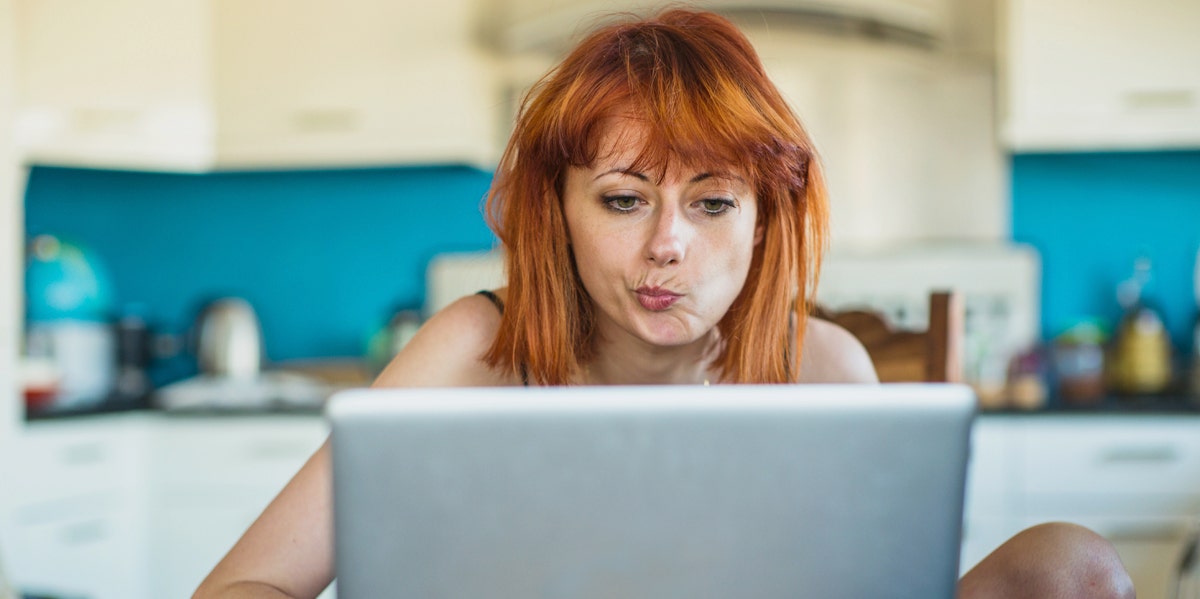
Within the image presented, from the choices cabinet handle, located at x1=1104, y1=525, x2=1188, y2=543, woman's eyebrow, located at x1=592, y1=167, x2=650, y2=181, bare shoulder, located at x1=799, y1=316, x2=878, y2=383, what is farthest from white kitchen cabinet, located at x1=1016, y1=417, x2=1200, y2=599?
woman's eyebrow, located at x1=592, y1=167, x2=650, y2=181

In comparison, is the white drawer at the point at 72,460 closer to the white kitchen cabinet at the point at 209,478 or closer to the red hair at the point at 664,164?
the white kitchen cabinet at the point at 209,478

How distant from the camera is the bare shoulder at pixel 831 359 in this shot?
3.93 ft

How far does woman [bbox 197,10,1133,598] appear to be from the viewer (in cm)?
97

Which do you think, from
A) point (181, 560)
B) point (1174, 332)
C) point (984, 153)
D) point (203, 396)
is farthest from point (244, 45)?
point (1174, 332)

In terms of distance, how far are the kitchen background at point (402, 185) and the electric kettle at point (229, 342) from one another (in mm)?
195

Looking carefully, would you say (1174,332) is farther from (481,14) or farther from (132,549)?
(132,549)

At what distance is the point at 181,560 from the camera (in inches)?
111

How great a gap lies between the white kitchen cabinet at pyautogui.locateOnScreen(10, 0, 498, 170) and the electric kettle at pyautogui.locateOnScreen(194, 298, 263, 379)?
0.41 m

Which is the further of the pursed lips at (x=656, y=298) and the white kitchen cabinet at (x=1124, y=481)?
the white kitchen cabinet at (x=1124, y=481)

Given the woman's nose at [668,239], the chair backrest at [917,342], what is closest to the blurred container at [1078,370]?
the chair backrest at [917,342]

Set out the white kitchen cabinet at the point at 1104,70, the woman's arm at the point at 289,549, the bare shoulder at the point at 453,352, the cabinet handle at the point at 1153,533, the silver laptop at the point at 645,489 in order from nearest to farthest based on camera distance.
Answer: the silver laptop at the point at 645,489 → the woman's arm at the point at 289,549 → the bare shoulder at the point at 453,352 → the cabinet handle at the point at 1153,533 → the white kitchen cabinet at the point at 1104,70

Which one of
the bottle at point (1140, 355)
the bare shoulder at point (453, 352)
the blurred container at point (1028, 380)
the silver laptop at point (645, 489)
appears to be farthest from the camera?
the bottle at point (1140, 355)

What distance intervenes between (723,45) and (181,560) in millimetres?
2276

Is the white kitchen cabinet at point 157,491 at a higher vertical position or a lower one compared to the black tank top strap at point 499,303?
lower
